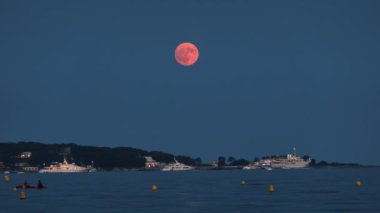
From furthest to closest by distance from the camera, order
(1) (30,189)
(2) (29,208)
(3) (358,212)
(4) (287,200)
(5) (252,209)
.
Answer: (1) (30,189) → (4) (287,200) → (2) (29,208) → (5) (252,209) → (3) (358,212)

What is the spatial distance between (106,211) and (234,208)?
1562 cm

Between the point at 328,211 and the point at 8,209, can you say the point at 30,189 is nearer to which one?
the point at 8,209

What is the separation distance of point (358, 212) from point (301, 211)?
6.34 meters

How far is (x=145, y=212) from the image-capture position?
8781 centimetres

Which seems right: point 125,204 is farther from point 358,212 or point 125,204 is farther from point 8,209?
point 358,212

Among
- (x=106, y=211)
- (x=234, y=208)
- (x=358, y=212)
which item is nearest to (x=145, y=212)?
(x=106, y=211)

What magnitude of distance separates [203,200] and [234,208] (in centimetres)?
1665

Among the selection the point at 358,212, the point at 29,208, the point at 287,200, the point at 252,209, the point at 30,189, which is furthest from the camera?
the point at 30,189

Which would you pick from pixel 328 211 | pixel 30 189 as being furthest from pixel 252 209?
pixel 30 189

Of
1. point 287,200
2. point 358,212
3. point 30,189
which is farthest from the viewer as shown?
point 30,189

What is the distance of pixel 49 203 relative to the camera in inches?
4146

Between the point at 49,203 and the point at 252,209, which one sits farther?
the point at 49,203

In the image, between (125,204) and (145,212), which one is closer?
(145,212)

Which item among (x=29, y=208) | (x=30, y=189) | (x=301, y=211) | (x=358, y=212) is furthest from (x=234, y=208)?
(x=30, y=189)
